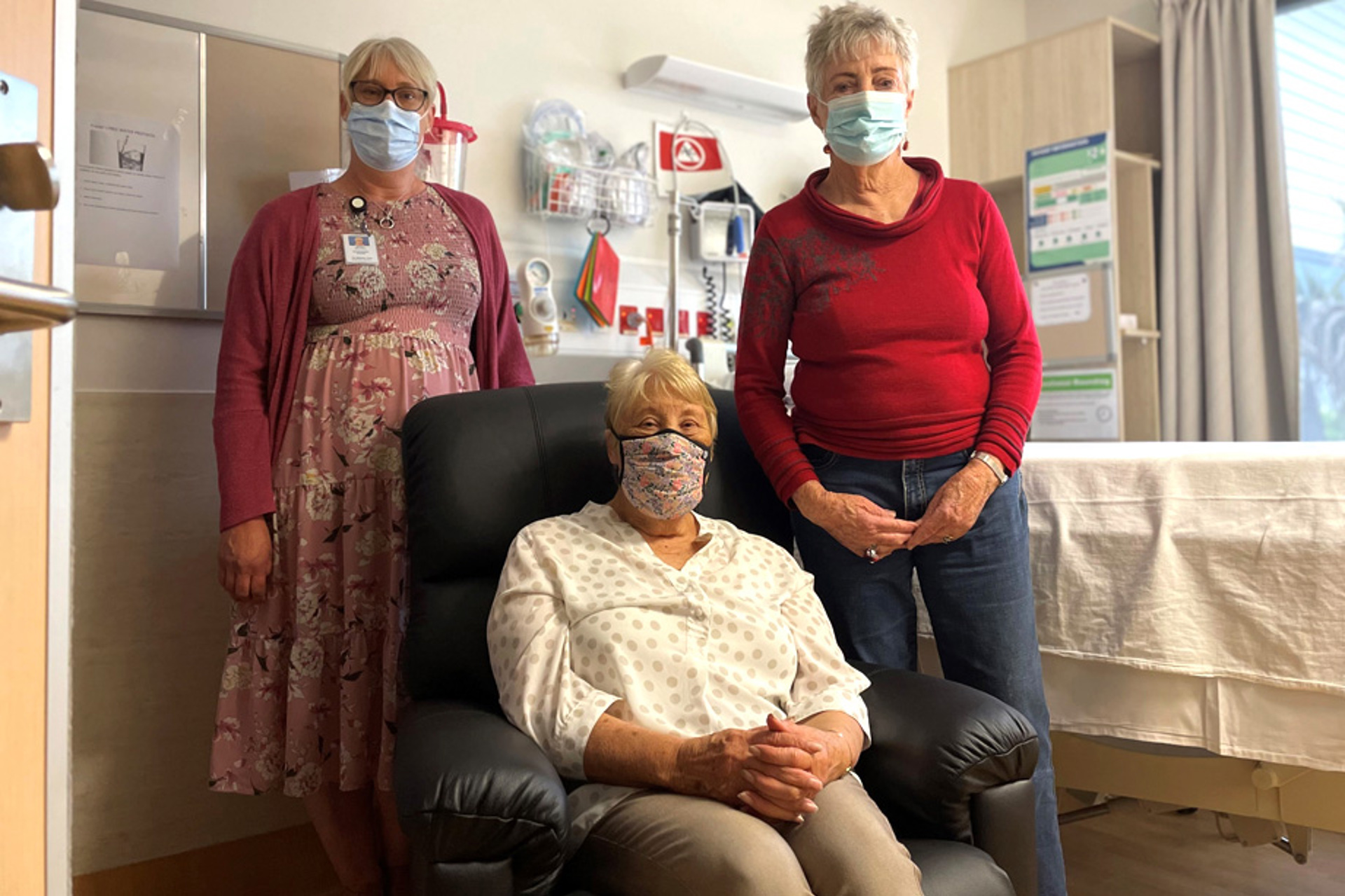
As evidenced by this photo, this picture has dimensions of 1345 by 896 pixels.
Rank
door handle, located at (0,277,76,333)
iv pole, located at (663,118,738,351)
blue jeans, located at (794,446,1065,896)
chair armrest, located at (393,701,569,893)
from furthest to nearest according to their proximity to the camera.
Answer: iv pole, located at (663,118,738,351)
blue jeans, located at (794,446,1065,896)
chair armrest, located at (393,701,569,893)
door handle, located at (0,277,76,333)

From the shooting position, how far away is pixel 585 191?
8.75 ft

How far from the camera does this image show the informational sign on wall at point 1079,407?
3.44 meters

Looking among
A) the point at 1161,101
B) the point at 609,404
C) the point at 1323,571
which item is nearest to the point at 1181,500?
the point at 1323,571

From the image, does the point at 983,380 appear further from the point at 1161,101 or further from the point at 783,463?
the point at 1161,101

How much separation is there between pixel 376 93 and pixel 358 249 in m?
0.27

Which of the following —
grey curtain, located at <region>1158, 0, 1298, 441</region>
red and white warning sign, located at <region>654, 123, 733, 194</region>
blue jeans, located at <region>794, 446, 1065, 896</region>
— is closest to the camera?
blue jeans, located at <region>794, 446, 1065, 896</region>

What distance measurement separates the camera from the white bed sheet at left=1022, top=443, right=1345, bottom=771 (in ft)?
5.04

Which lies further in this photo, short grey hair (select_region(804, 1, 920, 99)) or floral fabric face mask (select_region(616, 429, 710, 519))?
short grey hair (select_region(804, 1, 920, 99))

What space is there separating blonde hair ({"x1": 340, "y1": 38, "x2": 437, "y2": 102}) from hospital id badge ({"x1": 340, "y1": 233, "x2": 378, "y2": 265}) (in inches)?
9.3

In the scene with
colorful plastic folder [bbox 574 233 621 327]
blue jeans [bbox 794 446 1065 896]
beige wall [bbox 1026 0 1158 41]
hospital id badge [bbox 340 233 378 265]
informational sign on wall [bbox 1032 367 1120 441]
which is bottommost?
blue jeans [bbox 794 446 1065 896]

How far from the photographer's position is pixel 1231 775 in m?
1.66

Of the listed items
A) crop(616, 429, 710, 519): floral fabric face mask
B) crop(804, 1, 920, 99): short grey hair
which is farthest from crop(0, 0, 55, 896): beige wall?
crop(804, 1, 920, 99): short grey hair

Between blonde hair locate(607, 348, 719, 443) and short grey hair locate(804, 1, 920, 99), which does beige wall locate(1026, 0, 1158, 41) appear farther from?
blonde hair locate(607, 348, 719, 443)

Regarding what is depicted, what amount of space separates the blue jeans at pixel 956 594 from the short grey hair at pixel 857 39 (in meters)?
0.59
